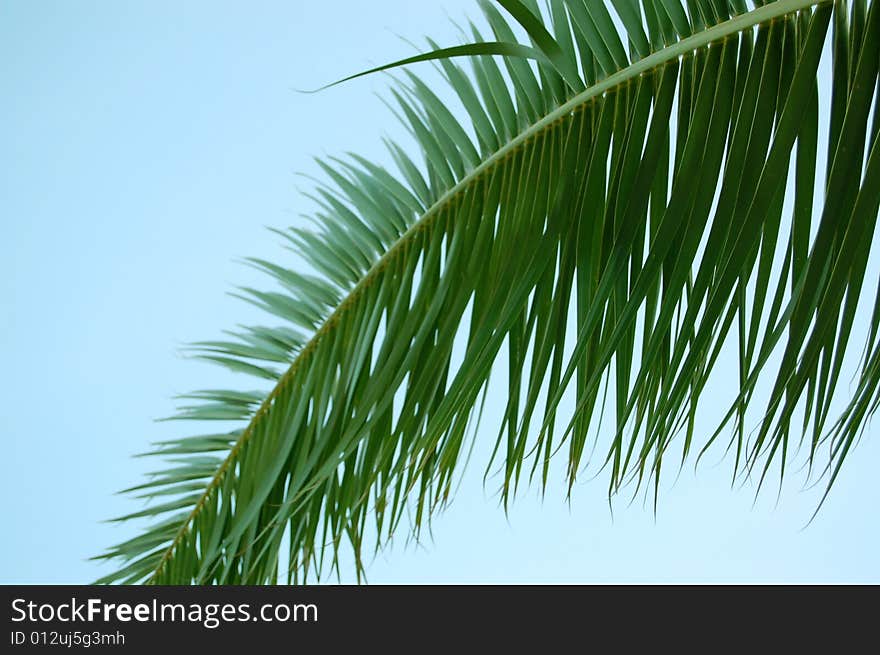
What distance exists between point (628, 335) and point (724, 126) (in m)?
0.11

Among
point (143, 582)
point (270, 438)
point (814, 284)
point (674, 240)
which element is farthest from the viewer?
point (143, 582)

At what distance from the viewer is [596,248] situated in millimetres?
510

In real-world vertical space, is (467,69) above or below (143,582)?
above

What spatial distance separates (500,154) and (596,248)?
187 millimetres

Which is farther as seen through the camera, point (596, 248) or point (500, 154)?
point (500, 154)

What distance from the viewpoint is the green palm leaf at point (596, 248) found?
1.26 ft

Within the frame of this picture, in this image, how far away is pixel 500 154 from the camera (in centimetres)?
67

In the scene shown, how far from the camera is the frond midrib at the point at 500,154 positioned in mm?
421

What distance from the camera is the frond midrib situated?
1.38 ft

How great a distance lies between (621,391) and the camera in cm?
52

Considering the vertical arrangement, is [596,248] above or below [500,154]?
below
